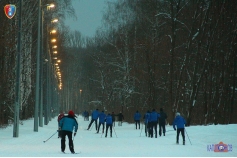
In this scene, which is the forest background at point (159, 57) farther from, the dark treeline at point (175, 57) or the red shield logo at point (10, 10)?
the red shield logo at point (10, 10)

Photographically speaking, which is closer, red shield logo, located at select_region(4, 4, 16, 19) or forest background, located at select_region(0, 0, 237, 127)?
red shield logo, located at select_region(4, 4, 16, 19)

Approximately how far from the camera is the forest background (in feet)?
115

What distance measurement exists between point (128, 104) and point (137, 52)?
8.28 meters

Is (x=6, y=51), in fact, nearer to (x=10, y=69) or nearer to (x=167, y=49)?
(x=10, y=69)

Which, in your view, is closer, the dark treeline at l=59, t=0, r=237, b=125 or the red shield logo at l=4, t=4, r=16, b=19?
the red shield logo at l=4, t=4, r=16, b=19

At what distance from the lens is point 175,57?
4366 cm

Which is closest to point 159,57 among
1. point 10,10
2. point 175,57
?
point 175,57

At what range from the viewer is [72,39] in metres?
147

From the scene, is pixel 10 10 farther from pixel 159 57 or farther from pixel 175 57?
pixel 159 57

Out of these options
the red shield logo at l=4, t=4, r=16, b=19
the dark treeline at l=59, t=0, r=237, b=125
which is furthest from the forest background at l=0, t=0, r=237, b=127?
the red shield logo at l=4, t=4, r=16, b=19

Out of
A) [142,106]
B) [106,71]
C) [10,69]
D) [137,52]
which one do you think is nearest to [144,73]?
[137,52]

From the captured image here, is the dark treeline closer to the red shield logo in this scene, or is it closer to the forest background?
the forest background

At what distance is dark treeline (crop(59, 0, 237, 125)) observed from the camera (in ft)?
117

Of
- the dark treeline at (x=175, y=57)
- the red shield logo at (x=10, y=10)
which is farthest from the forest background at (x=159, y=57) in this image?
the red shield logo at (x=10, y=10)
